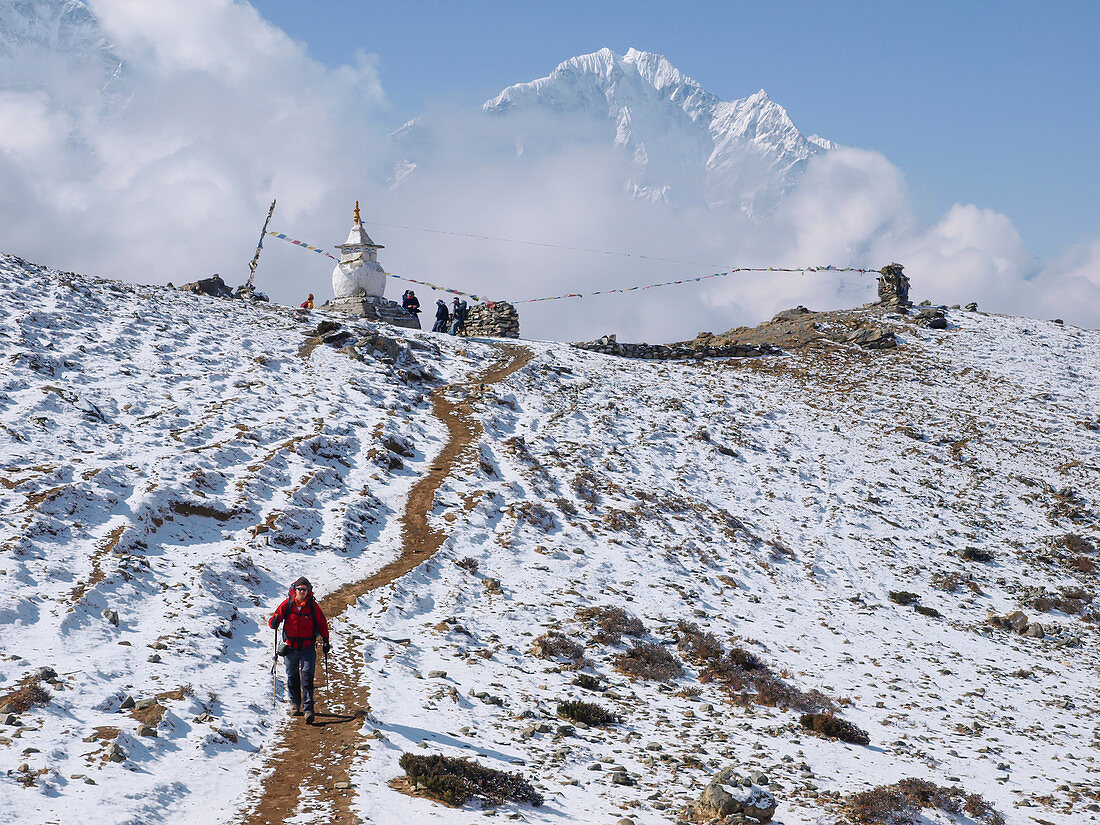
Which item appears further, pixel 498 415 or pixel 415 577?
pixel 498 415

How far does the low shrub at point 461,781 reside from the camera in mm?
9156

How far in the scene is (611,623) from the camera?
54.0 ft

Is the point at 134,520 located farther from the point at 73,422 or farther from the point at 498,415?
the point at 498,415

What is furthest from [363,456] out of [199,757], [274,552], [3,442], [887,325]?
[887,325]

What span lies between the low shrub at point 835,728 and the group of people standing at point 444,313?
115 feet

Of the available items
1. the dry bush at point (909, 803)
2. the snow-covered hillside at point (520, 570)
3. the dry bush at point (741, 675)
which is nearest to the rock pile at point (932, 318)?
the snow-covered hillside at point (520, 570)

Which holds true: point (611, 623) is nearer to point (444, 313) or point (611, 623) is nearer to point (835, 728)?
point (835, 728)

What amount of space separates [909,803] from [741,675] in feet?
15.5

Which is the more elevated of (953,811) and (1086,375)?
(1086,375)

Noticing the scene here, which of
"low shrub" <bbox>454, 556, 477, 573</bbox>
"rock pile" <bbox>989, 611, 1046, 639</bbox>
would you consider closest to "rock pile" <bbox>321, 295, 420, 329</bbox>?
"low shrub" <bbox>454, 556, 477, 573</bbox>

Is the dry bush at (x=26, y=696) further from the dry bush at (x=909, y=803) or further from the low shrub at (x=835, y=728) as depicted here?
the low shrub at (x=835, y=728)

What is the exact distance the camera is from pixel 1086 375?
150ft

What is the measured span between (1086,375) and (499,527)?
40434mm

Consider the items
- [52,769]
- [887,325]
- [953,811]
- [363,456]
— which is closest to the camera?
[52,769]
